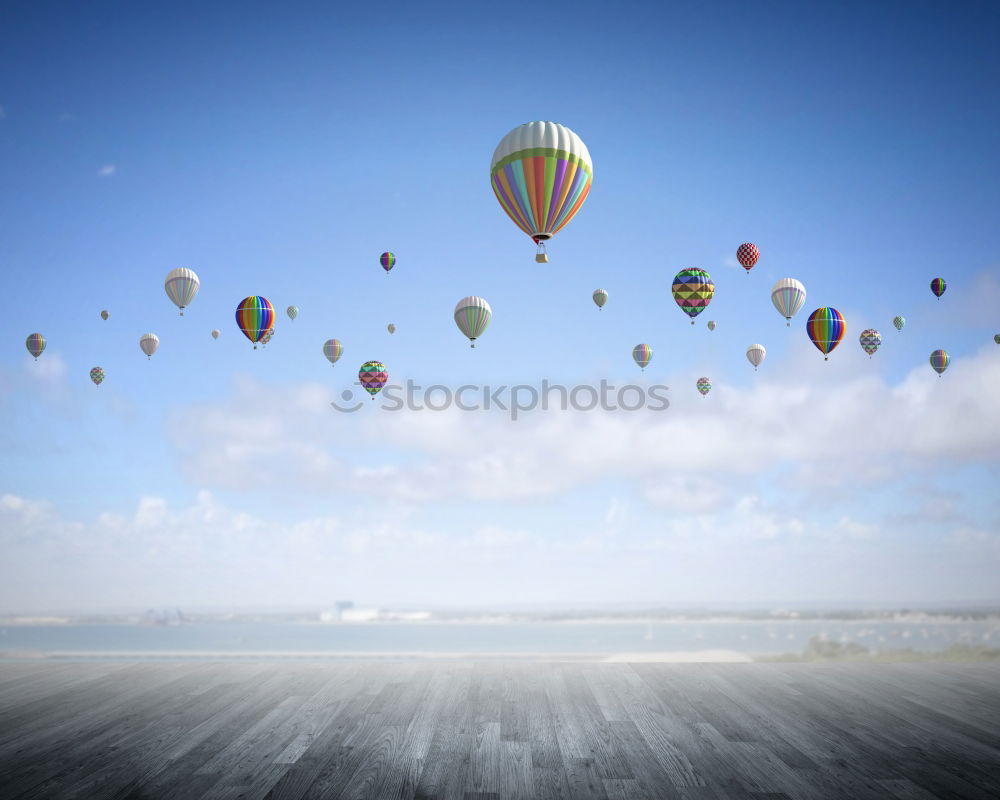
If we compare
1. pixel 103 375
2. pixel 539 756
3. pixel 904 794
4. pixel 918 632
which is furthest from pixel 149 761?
pixel 918 632

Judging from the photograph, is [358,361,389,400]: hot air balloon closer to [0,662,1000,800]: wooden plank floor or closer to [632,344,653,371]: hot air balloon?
[632,344,653,371]: hot air balloon

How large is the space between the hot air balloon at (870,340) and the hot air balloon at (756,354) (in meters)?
2.75

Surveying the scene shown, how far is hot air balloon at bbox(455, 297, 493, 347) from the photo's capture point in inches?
705

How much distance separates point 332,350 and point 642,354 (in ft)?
31.3

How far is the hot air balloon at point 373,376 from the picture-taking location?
2045cm

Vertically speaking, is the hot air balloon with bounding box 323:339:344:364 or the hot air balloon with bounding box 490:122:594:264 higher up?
the hot air balloon with bounding box 323:339:344:364

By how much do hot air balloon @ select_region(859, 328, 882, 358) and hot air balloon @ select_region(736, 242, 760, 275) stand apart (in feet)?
16.1

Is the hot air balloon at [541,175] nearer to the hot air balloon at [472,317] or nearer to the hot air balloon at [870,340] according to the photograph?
the hot air balloon at [472,317]

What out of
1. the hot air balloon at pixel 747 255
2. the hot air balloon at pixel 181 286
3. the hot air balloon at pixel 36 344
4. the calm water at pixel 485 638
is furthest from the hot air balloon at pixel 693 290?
the calm water at pixel 485 638

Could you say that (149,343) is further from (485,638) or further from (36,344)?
(485,638)

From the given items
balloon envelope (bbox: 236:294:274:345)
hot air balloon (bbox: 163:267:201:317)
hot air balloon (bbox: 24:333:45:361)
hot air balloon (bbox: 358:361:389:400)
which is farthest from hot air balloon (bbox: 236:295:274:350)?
hot air balloon (bbox: 24:333:45:361)

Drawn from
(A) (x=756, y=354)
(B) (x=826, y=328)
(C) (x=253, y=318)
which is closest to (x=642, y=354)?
(A) (x=756, y=354)

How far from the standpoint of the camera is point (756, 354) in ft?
73.4

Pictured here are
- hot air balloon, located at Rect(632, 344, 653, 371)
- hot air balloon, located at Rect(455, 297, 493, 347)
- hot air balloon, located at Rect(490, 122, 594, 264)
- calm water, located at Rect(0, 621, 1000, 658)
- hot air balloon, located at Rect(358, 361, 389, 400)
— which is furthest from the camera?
calm water, located at Rect(0, 621, 1000, 658)
